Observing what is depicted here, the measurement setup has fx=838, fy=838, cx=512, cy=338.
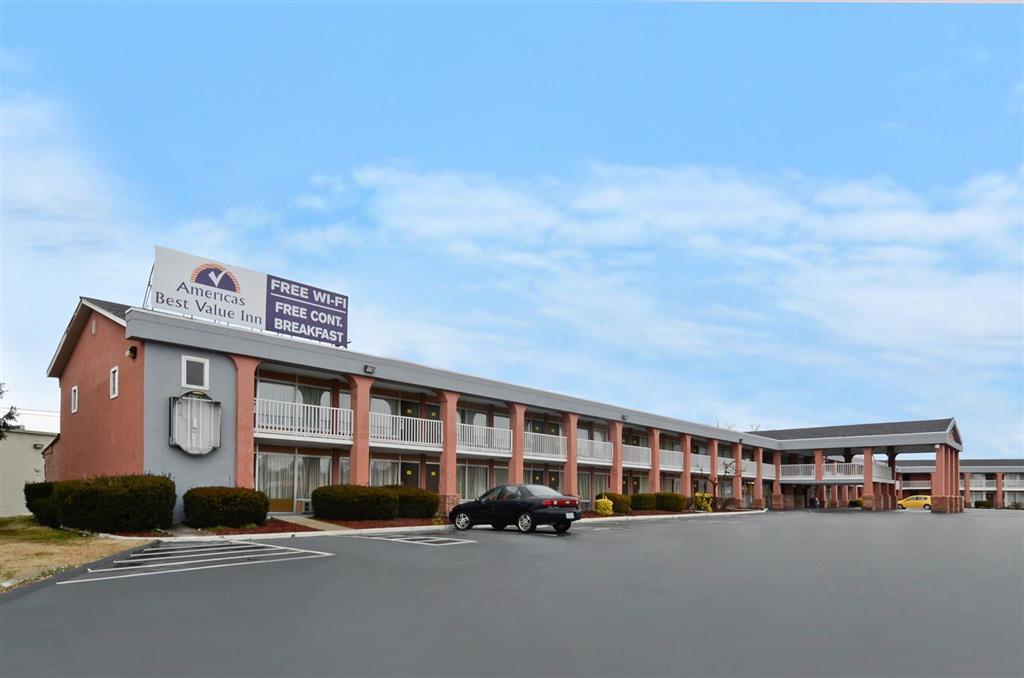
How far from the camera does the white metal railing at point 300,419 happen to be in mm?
26219

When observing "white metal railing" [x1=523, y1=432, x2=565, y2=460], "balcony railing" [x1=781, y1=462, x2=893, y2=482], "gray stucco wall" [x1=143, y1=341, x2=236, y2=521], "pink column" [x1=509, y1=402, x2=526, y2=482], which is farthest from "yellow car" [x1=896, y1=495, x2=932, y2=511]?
"gray stucco wall" [x1=143, y1=341, x2=236, y2=521]

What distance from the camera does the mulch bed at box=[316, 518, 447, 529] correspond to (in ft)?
82.8

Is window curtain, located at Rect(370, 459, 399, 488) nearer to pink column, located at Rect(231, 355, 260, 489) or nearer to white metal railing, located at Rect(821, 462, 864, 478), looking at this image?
pink column, located at Rect(231, 355, 260, 489)

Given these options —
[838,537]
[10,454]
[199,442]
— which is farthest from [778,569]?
[10,454]

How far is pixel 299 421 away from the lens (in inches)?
1081

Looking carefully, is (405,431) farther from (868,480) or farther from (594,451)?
(868,480)

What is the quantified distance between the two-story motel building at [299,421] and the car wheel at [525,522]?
655 centimetres

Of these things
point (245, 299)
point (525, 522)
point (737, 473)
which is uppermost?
point (245, 299)

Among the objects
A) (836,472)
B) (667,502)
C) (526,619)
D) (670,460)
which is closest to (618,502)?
(667,502)

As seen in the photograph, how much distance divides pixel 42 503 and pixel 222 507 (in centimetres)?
844

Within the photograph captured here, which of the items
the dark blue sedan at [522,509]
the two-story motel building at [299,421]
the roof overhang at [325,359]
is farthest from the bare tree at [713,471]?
the dark blue sedan at [522,509]

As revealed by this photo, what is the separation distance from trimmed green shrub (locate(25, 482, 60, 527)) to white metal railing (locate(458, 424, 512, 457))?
14.4 m

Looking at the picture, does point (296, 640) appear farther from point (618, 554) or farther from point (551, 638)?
point (618, 554)

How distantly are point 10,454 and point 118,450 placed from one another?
20.1 metres
